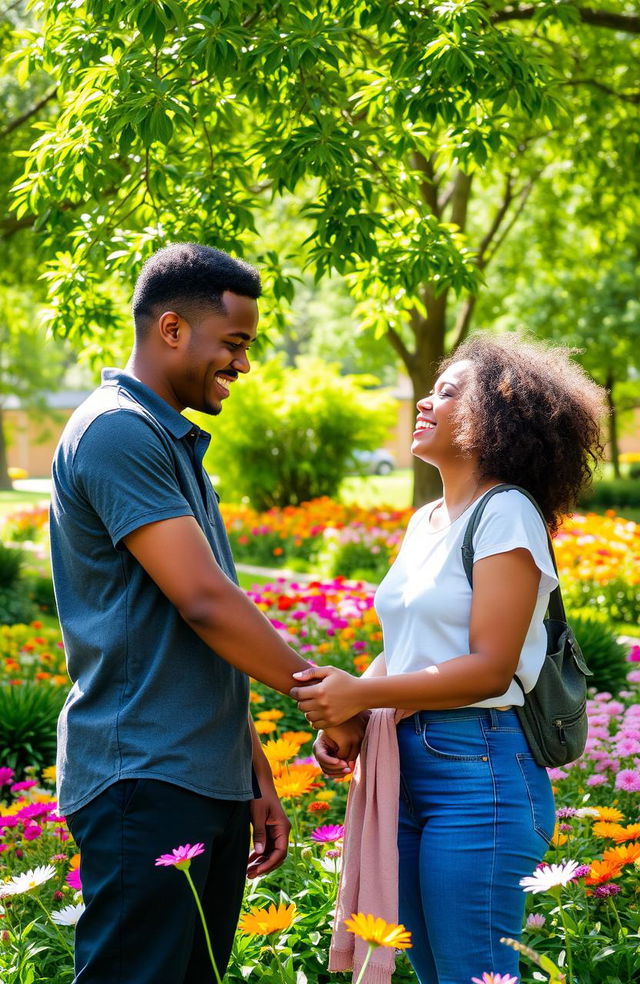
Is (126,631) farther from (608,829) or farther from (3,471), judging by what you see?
(3,471)

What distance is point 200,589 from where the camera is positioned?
1939 mm

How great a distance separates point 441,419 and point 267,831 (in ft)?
3.40

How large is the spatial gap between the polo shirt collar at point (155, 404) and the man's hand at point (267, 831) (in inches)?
33.9

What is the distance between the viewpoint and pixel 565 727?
2.26 meters

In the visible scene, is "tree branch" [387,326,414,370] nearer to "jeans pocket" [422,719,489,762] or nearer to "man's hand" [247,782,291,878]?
"man's hand" [247,782,291,878]

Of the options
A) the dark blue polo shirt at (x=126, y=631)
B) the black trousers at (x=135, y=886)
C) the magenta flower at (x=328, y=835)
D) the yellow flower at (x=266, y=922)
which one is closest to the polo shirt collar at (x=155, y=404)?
the dark blue polo shirt at (x=126, y=631)

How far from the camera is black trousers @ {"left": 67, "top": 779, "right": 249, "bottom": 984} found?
192 centimetres

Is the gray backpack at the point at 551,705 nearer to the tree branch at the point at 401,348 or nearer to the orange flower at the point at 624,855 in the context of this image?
the orange flower at the point at 624,855

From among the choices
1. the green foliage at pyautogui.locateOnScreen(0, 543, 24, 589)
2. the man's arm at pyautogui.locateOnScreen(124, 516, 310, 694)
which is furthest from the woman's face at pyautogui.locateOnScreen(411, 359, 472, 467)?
the green foliage at pyautogui.locateOnScreen(0, 543, 24, 589)

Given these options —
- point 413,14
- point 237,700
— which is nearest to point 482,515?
point 237,700

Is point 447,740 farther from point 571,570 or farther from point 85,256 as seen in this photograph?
point 571,570

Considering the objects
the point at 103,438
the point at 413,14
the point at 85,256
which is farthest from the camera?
the point at 85,256

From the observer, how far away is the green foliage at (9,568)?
941cm

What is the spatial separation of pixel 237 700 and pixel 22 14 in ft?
31.3
